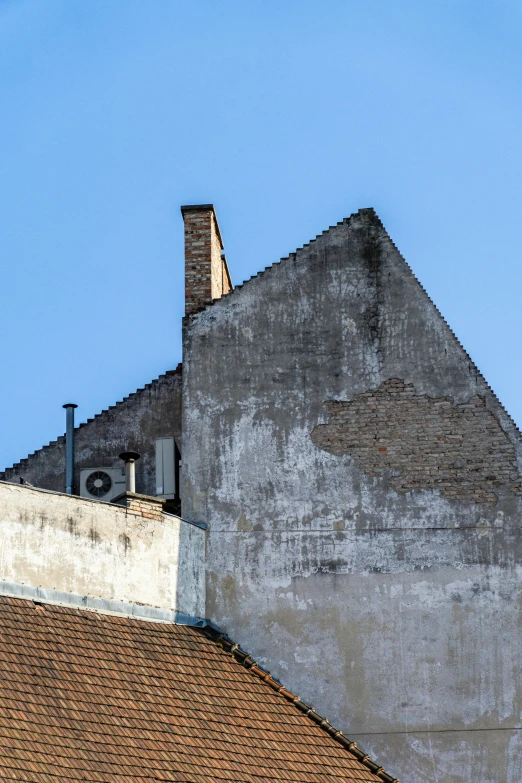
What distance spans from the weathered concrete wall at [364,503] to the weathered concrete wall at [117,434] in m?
1.70

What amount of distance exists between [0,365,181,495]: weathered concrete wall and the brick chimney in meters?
1.82

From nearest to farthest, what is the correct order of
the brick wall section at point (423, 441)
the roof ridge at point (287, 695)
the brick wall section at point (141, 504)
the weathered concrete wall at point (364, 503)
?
the roof ridge at point (287, 695)
the weathered concrete wall at point (364, 503)
the brick wall section at point (141, 504)
the brick wall section at point (423, 441)

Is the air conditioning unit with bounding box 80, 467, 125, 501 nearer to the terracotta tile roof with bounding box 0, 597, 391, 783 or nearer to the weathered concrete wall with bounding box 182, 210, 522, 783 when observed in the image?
the weathered concrete wall with bounding box 182, 210, 522, 783

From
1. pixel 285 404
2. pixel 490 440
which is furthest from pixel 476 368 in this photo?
pixel 285 404

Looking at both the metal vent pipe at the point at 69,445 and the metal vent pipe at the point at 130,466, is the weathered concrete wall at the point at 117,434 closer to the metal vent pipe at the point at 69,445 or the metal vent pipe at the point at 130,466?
the metal vent pipe at the point at 69,445

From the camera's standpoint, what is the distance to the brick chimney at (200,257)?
24.9 m

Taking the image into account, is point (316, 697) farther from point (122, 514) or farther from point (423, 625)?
point (122, 514)

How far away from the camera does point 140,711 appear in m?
19.4

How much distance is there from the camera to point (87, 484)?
82.5 feet

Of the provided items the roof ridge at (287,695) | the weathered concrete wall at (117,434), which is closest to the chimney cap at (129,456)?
the weathered concrete wall at (117,434)

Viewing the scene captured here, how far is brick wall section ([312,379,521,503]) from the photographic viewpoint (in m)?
23.3

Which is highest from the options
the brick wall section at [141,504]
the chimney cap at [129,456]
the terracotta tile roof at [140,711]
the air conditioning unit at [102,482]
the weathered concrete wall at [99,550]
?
the chimney cap at [129,456]

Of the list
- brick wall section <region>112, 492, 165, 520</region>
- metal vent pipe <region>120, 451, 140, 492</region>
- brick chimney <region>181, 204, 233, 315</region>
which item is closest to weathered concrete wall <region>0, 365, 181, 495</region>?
metal vent pipe <region>120, 451, 140, 492</region>

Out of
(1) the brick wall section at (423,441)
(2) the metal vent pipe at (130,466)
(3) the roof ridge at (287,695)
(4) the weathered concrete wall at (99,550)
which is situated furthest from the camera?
(2) the metal vent pipe at (130,466)
